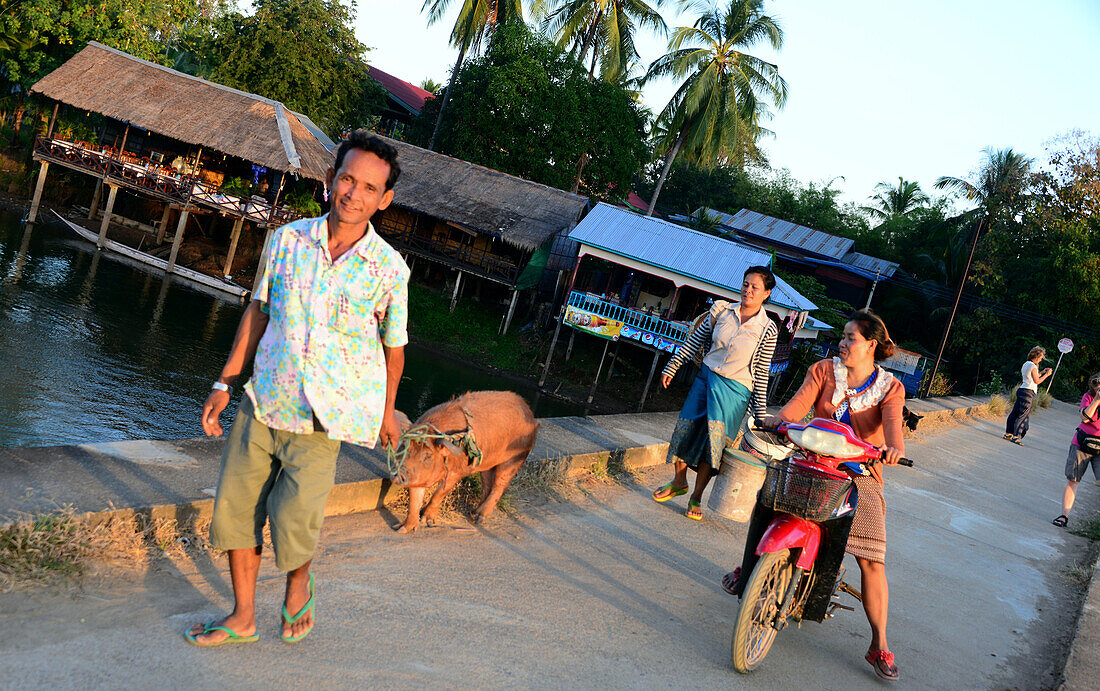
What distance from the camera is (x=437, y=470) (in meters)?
4.26

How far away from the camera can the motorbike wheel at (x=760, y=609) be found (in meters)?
3.45

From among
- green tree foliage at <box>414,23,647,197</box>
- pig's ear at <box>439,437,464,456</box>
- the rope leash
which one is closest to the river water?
the rope leash

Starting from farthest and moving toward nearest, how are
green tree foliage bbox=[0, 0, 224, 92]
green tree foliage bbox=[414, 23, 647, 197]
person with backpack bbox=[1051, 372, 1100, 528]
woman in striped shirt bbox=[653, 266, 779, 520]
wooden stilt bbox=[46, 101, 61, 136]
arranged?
green tree foliage bbox=[414, 23, 647, 197] < green tree foliage bbox=[0, 0, 224, 92] < wooden stilt bbox=[46, 101, 61, 136] < person with backpack bbox=[1051, 372, 1100, 528] < woman in striped shirt bbox=[653, 266, 779, 520]

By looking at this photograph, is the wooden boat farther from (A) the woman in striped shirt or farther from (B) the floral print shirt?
(B) the floral print shirt

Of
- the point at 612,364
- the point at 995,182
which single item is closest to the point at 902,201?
the point at 995,182

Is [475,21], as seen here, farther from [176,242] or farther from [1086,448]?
[1086,448]

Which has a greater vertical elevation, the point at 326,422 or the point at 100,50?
the point at 100,50

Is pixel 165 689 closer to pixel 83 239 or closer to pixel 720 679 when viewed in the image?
pixel 720 679

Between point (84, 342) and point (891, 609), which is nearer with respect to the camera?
point (891, 609)

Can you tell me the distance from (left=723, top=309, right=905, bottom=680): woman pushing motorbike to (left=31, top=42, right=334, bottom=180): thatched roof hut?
21.2 meters

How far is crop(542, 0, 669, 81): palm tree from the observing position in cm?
3078

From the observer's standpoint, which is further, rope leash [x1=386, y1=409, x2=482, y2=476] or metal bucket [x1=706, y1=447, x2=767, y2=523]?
metal bucket [x1=706, y1=447, x2=767, y2=523]

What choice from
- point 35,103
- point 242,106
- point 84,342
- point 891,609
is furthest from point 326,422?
point 35,103

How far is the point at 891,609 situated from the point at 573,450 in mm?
2537
